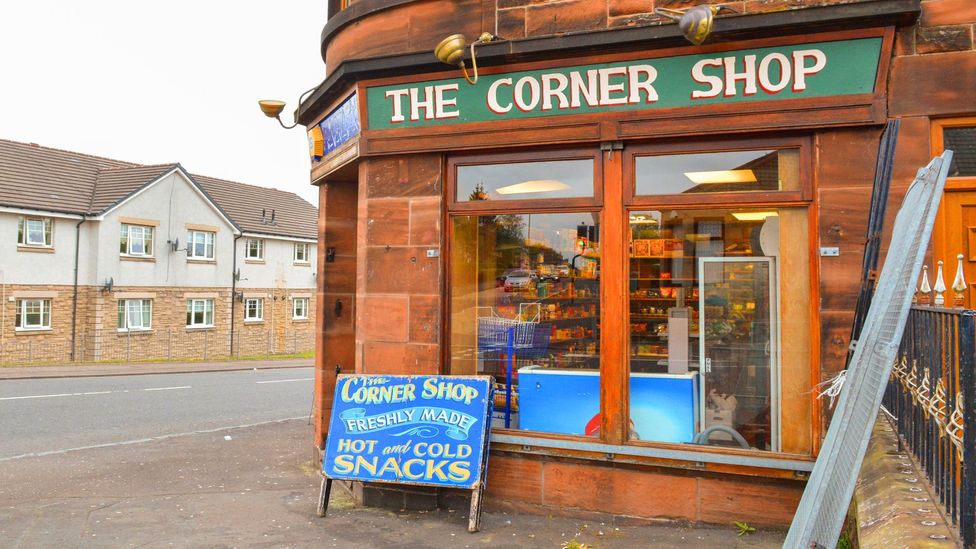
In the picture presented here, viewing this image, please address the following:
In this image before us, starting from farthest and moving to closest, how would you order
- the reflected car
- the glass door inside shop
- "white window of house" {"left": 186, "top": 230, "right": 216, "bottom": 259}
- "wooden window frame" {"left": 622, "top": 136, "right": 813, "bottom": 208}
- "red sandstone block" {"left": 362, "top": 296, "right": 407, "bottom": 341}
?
"white window of house" {"left": 186, "top": 230, "right": 216, "bottom": 259} → the reflected car → "red sandstone block" {"left": 362, "top": 296, "right": 407, "bottom": 341} → the glass door inside shop → "wooden window frame" {"left": 622, "top": 136, "right": 813, "bottom": 208}

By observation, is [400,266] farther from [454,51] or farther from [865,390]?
[865,390]

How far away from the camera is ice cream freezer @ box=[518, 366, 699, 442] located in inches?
242

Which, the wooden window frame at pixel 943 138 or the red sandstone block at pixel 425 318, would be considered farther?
the red sandstone block at pixel 425 318

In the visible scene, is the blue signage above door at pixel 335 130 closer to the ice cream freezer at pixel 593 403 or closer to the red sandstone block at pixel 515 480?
the ice cream freezer at pixel 593 403

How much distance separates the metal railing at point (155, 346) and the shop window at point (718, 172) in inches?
1088

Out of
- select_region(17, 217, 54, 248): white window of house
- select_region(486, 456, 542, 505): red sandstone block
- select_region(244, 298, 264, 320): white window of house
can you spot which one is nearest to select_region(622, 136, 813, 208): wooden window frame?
select_region(486, 456, 542, 505): red sandstone block

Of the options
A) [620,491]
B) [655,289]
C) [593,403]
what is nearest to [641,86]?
[655,289]

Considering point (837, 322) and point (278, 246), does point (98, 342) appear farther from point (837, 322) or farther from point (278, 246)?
point (837, 322)

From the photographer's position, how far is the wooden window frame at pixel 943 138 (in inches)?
211

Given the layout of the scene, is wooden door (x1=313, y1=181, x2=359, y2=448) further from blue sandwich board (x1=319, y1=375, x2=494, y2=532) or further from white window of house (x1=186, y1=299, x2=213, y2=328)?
white window of house (x1=186, y1=299, x2=213, y2=328)

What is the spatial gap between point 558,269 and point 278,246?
36451 millimetres

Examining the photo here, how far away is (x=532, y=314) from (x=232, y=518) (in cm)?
320

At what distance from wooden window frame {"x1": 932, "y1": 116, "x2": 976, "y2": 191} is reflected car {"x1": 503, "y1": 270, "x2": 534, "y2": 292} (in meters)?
3.43

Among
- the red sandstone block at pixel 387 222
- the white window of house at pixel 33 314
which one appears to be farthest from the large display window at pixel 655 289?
the white window of house at pixel 33 314
